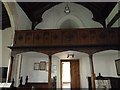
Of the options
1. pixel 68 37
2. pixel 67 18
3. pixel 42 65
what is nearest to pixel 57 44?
pixel 68 37

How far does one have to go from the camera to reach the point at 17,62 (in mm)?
5539

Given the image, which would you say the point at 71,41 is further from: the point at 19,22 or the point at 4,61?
the point at 4,61

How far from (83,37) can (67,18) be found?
106 inches

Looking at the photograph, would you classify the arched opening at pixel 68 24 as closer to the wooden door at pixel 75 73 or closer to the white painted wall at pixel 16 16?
the white painted wall at pixel 16 16

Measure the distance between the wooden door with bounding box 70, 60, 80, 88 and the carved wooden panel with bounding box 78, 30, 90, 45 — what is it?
11.9ft

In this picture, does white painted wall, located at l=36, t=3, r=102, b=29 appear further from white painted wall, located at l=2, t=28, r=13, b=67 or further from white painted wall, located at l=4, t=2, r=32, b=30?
white painted wall, located at l=2, t=28, r=13, b=67

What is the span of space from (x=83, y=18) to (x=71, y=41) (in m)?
2.85

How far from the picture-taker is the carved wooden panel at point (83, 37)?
5129 millimetres

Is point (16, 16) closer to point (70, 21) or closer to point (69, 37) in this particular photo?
point (69, 37)

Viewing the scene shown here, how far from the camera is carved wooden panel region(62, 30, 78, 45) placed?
5.15 m

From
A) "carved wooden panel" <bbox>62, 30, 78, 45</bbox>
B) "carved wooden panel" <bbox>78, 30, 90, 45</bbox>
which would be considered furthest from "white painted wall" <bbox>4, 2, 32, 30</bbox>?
"carved wooden panel" <bbox>78, 30, 90, 45</bbox>

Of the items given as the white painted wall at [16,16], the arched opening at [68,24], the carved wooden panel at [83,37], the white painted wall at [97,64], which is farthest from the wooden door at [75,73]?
the white painted wall at [16,16]

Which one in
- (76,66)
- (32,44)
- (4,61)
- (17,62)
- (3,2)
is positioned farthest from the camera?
(76,66)

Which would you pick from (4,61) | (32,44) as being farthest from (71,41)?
(4,61)
